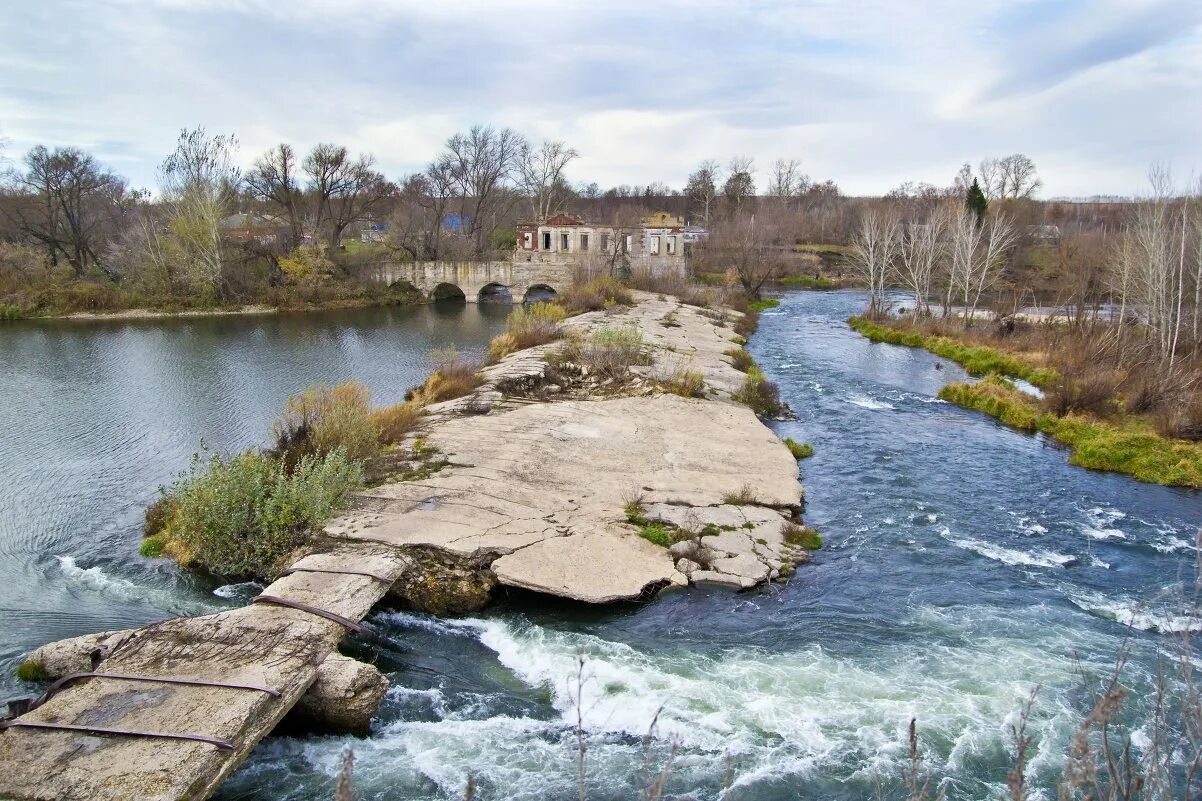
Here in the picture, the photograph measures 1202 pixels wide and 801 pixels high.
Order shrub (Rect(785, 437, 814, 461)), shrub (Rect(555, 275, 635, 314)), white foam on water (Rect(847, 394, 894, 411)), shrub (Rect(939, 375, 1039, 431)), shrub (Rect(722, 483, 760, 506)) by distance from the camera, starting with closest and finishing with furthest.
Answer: shrub (Rect(722, 483, 760, 506)) < shrub (Rect(785, 437, 814, 461)) < shrub (Rect(939, 375, 1039, 431)) < white foam on water (Rect(847, 394, 894, 411)) < shrub (Rect(555, 275, 635, 314))

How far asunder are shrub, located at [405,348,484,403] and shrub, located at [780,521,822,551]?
26.9 ft

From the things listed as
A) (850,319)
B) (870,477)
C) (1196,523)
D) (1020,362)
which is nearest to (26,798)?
(870,477)

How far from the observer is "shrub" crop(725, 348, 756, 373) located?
2186cm

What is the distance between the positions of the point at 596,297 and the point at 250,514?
2294 centimetres

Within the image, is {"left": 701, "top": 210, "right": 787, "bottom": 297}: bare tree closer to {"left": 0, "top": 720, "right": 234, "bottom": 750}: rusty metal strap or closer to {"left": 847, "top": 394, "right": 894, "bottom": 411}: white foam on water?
{"left": 847, "top": 394, "right": 894, "bottom": 411}: white foam on water

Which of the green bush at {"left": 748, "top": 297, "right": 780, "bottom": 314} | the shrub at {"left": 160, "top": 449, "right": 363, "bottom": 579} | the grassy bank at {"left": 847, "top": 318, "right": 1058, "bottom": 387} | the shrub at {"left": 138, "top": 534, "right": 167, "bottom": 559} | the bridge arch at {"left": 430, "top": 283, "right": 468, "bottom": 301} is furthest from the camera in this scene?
the bridge arch at {"left": 430, "top": 283, "right": 468, "bottom": 301}

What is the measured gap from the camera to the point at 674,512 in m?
10.7

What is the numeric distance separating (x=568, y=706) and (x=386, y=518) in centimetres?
391

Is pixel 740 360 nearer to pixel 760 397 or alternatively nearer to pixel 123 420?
pixel 760 397

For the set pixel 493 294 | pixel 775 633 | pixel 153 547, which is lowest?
pixel 775 633

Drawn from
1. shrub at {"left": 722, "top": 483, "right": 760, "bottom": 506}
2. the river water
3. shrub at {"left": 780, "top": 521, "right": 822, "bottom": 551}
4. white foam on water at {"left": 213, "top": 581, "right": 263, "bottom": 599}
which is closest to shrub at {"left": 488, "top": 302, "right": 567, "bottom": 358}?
the river water

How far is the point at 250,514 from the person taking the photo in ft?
32.2

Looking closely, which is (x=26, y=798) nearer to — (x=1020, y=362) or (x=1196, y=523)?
(x=1196, y=523)

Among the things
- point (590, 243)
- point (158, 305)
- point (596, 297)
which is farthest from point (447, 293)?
point (596, 297)
